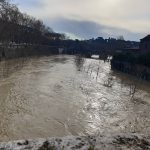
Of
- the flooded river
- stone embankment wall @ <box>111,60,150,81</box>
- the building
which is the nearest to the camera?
the flooded river

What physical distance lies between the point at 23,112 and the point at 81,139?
1852 cm

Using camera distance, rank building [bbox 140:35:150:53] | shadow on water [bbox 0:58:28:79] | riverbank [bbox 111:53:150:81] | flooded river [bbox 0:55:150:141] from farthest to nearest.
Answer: building [bbox 140:35:150:53] < riverbank [bbox 111:53:150:81] < shadow on water [bbox 0:58:28:79] < flooded river [bbox 0:55:150:141]

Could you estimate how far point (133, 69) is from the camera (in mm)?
74312

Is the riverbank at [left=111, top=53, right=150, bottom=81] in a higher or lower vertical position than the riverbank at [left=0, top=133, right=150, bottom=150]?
lower

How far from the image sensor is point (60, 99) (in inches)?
1228

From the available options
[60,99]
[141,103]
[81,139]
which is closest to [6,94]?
[60,99]

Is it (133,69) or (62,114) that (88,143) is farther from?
(133,69)

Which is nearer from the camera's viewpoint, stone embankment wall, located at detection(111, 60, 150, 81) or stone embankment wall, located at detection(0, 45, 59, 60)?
stone embankment wall, located at detection(111, 60, 150, 81)

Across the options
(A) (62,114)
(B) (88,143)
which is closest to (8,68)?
(A) (62,114)

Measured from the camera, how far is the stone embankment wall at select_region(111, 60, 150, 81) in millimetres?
65438

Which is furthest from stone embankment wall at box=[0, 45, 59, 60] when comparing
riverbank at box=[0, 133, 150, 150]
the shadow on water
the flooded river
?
riverbank at box=[0, 133, 150, 150]

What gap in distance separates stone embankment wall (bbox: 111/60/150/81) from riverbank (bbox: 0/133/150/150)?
59.2 meters

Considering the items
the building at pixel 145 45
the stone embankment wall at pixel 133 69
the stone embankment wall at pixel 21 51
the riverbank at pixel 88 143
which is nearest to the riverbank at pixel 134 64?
the stone embankment wall at pixel 133 69

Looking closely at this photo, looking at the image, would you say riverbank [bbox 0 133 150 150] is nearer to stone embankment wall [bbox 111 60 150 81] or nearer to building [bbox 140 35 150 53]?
stone embankment wall [bbox 111 60 150 81]
